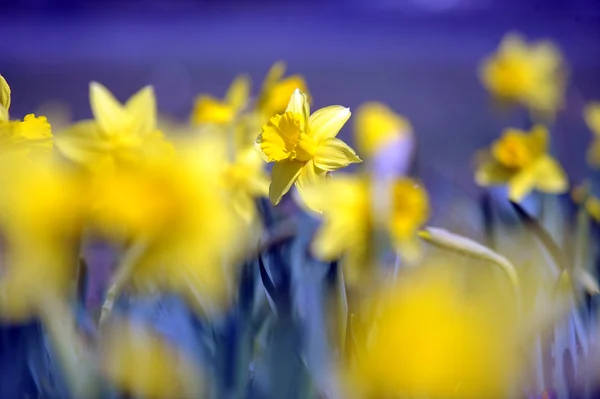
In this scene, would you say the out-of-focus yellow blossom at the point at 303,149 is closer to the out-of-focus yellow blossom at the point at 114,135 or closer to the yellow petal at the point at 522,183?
the out-of-focus yellow blossom at the point at 114,135

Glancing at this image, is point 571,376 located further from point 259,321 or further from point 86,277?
point 86,277

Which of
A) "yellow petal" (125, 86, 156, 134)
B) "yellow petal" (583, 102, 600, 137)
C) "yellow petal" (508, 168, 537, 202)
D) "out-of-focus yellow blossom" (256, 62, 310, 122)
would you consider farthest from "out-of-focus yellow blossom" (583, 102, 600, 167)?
"yellow petal" (125, 86, 156, 134)

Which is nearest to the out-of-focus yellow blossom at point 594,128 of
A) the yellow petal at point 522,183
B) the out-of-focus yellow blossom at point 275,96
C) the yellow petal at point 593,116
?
the yellow petal at point 593,116

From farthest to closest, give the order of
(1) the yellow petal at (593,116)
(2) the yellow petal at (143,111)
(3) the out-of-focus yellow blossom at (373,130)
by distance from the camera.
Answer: (1) the yellow petal at (593,116) < (3) the out-of-focus yellow blossom at (373,130) < (2) the yellow petal at (143,111)

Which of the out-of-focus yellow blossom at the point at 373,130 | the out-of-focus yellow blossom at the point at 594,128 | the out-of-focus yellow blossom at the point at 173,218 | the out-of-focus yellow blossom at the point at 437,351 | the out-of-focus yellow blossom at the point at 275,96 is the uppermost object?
the out-of-focus yellow blossom at the point at 275,96

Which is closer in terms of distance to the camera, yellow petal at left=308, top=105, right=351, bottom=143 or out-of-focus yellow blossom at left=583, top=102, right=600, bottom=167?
yellow petal at left=308, top=105, right=351, bottom=143

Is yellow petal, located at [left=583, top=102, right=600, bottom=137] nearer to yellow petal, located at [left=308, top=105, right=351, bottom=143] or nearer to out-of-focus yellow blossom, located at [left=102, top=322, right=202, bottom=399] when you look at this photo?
yellow petal, located at [left=308, top=105, right=351, bottom=143]

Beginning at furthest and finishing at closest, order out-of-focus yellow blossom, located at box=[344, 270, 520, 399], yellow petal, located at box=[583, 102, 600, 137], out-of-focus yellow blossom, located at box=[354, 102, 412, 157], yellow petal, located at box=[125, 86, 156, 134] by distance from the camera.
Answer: yellow petal, located at box=[583, 102, 600, 137], out-of-focus yellow blossom, located at box=[354, 102, 412, 157], yellow petal, located at box=[125, 86, 156, 134], out-of-focus yellow blossom, located at box=[344, 270, 520, 399]

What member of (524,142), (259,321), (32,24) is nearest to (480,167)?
(524,142)
